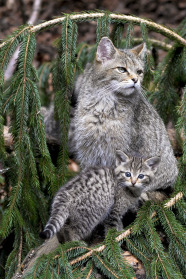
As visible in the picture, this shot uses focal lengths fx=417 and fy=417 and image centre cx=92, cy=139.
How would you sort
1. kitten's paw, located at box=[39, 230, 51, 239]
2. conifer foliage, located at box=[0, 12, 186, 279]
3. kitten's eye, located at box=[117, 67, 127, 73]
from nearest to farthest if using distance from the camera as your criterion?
kitten's paw, located at box=[39, 230, 51, 239] → conifer foliage, located at box=[0, 12, 186, 279] → kitten's eye, located at box=[117, 67, 127, 73]

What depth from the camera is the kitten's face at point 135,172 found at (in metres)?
4.64

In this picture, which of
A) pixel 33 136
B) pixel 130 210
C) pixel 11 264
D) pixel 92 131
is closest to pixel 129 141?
pixel 92 131

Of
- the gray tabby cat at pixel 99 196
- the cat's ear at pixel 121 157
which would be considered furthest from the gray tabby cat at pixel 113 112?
the gray tabby cat at pixel 99 196

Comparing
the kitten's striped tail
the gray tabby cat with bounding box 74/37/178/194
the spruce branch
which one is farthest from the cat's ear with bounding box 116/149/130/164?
the kitten's striped tail

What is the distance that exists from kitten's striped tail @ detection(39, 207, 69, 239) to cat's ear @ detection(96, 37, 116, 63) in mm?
1878

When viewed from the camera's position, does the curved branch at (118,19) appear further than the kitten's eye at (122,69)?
No

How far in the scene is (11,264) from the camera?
14.6 ft

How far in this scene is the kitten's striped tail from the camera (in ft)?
11.3

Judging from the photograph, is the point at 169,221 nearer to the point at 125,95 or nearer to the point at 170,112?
the point at 125,95

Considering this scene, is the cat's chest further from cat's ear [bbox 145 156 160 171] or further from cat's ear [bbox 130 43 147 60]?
cat's ear [bbox 130 43 147 60]

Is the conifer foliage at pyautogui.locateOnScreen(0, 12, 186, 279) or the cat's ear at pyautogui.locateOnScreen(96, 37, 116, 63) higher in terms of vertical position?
the cat's ear at pyautogui.locateOnScreen(96, 37, 116, 63)

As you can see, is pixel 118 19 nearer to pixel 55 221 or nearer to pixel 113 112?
pixel 113 112

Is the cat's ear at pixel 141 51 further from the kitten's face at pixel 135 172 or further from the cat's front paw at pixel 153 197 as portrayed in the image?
the cat's front paw at pixel 153 197

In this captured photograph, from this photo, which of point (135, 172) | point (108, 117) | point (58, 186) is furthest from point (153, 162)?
point (58, 186)
